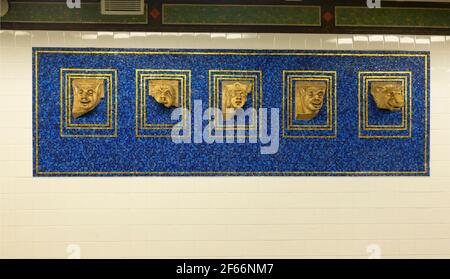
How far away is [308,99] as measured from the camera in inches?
141

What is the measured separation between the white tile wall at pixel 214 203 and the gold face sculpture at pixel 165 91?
0.93 feet

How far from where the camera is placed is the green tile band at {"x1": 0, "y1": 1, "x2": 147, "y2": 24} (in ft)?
11.4

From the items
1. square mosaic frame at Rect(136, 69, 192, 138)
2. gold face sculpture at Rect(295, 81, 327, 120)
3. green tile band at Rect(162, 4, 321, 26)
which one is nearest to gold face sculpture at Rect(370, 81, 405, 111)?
gold face sculpture at Rect(295, 81, 327, 120)

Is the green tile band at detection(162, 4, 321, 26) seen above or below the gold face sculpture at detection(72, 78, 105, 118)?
above

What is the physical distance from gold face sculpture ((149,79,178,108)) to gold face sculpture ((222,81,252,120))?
0.38 metres

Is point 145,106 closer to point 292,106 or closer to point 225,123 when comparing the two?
point 225,123

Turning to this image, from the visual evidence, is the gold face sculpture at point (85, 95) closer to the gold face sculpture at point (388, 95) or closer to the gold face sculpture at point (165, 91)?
the gold face sculpture at point (165, 91)

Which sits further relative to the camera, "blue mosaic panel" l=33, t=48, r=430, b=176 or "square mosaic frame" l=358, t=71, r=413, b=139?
"square mosaic frame" l=358, t=71, r=413, b=139

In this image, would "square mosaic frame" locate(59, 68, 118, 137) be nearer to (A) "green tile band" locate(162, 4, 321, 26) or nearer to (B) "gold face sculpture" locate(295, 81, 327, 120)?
(A) "green tile band" locate(162, 4, 321, 26)

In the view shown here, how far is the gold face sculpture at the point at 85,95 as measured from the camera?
11.4 feet

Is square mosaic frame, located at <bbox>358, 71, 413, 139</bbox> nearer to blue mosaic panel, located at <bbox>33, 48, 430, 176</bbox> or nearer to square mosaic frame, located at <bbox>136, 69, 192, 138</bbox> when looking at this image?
blue mosaic panel, located at <bbox>33, 48, 430, 176</bbox>

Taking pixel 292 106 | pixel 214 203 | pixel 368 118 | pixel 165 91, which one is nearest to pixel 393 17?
pixel 368 118

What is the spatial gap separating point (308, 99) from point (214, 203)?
1084 millimetres

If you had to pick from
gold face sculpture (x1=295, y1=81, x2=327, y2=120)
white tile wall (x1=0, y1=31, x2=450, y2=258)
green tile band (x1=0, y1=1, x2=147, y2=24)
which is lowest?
white tile wall (x1=0, y1=31, x2=450, y2=258)
